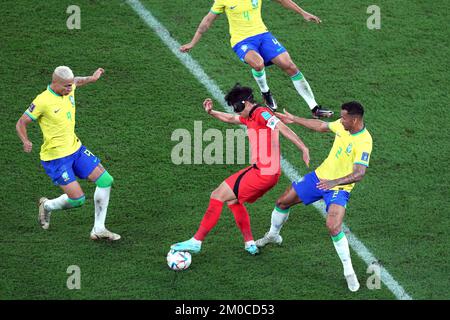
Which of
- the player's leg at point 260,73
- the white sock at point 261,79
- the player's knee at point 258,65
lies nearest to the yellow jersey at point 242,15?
the player's leg at point 260,73

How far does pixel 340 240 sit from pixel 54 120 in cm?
354

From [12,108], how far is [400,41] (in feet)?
19.6

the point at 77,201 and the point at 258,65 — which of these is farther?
the point at 258,65

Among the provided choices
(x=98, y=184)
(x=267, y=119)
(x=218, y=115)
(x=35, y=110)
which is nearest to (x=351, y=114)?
(x=267, y=119)

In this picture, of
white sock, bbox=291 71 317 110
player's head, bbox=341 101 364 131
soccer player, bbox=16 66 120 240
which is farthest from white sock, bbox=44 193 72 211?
white sock, bbox=291 71 317 110

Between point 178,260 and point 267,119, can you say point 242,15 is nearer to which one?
point 267,119

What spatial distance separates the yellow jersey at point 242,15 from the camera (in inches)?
496

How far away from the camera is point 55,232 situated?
11.2m

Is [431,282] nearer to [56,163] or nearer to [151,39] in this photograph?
[56,163]

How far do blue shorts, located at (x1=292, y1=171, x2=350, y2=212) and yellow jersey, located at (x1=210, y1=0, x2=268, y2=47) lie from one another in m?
3.00

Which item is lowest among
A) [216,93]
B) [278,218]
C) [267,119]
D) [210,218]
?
[278,218]

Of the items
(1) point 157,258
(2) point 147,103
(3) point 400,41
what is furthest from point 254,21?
(1) point 157,258

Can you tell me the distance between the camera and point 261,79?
12.9m

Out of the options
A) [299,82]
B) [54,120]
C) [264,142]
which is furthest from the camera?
[299,82]
